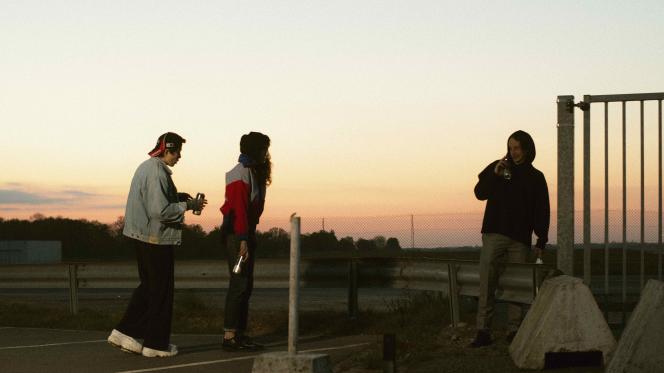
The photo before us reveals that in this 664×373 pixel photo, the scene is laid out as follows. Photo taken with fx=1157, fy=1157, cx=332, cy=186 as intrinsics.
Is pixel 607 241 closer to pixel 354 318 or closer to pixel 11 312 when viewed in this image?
pixel 354 318

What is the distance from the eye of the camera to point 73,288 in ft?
52.2

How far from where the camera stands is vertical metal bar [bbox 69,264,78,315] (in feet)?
51.4

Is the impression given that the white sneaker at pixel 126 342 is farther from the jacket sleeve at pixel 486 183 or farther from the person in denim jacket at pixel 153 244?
the jacket sleeve at pixel 486 183

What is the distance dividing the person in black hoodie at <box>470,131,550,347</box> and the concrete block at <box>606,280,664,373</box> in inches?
107

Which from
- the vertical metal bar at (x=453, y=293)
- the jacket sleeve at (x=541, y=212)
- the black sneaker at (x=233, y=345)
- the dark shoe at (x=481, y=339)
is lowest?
the black sneaker at (x=233, y=345)

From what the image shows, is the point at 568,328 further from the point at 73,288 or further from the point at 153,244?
the point at 73,288

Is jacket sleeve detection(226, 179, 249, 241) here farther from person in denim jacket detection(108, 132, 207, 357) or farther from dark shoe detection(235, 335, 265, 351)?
dark shoe detection(235, 335, 265, 351)

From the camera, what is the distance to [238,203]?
10.8 metres

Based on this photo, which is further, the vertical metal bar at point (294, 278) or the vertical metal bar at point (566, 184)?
the vertical metal bar at point (566, 184)

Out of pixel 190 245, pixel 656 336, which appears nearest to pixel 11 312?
pixel 656 336

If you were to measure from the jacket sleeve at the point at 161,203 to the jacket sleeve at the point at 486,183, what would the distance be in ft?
8.80

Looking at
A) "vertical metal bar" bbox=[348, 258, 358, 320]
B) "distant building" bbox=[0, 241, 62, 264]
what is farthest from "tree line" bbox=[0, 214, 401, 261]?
"vertical metal bar" bbox=[348, 258, 358, 320]

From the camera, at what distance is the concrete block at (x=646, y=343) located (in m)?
7.58

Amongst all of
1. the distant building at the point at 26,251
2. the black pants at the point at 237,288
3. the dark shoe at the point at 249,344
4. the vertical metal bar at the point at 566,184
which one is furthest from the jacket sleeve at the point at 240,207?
the distant building at the point at 26,251
